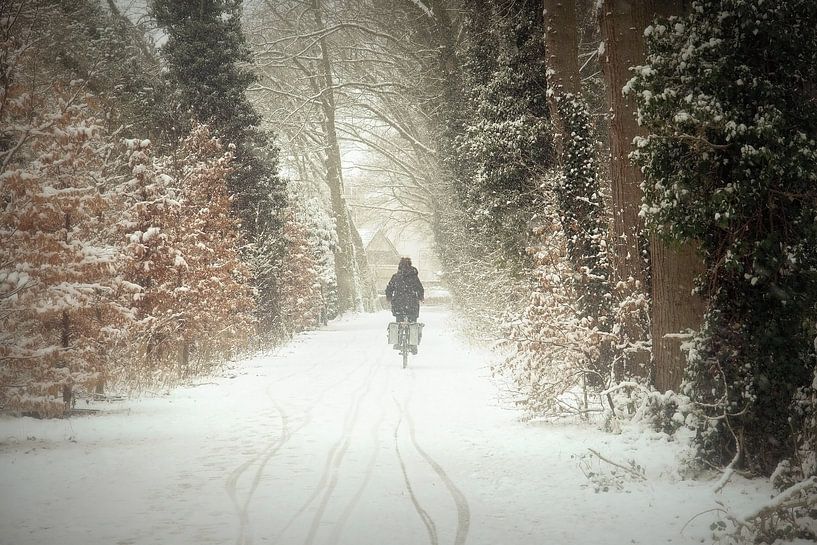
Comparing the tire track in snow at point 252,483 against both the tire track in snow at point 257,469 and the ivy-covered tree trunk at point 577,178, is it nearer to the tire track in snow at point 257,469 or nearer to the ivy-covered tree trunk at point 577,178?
the tire track in snow at point 257,469

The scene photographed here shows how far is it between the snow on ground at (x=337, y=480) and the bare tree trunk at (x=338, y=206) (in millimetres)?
24537

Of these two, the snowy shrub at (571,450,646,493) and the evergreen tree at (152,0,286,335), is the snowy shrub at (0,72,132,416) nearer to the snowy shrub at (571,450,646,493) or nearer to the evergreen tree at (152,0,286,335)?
the snowy shrub at (571,450,646,493)

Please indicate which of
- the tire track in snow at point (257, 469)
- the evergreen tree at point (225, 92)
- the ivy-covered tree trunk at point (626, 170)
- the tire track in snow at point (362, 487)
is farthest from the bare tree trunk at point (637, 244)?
the evergreen tree at point (225, 92)

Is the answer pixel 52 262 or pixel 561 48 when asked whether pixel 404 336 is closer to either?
pixel 561 48

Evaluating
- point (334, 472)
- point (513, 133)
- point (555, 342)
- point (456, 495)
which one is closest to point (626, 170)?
point (555, 342)

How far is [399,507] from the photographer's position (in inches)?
206

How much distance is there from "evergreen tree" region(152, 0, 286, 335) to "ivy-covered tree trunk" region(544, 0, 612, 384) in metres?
9.79

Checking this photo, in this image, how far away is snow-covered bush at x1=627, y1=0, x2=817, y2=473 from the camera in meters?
5.19

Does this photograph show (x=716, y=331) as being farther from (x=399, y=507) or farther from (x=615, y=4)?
(x=615, y=4)

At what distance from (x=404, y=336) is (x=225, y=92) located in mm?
8569

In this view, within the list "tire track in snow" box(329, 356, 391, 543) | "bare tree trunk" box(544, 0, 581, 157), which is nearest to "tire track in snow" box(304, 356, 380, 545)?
"tire track in snow" box(329, 356, 391, 543)

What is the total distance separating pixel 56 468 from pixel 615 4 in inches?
295

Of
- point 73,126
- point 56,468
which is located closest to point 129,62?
point 73,126

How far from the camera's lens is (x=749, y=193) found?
5.23 m
